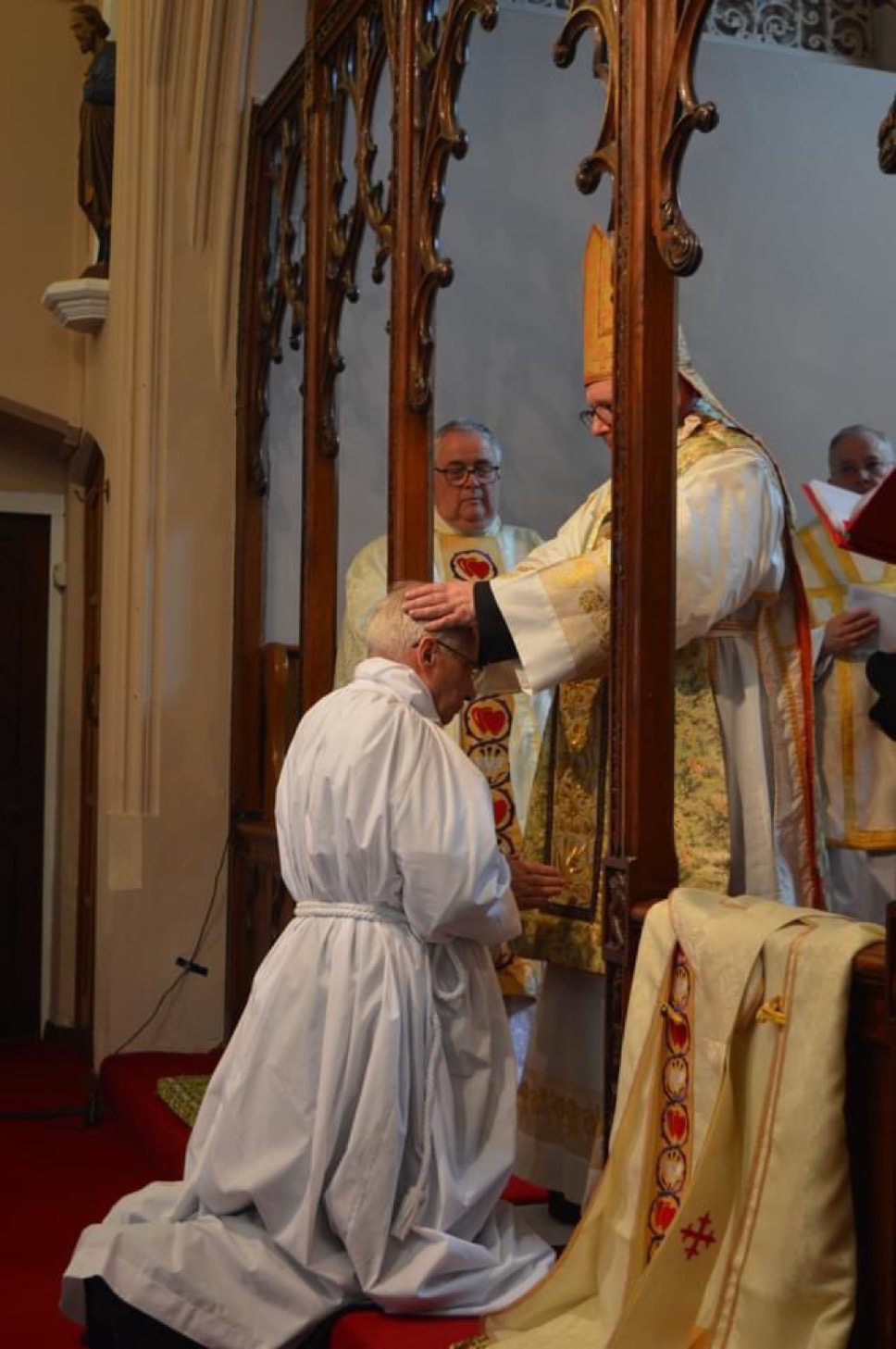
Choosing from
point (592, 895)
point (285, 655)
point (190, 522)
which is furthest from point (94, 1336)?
point (190, 522)

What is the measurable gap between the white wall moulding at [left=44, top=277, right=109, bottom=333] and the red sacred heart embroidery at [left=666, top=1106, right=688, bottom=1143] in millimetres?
5662

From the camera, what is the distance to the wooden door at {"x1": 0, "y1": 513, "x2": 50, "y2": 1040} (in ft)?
30.7

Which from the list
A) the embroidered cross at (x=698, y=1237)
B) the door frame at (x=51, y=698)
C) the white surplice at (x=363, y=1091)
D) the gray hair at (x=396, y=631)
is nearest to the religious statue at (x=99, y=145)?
the door frame at (x=51, y=698)

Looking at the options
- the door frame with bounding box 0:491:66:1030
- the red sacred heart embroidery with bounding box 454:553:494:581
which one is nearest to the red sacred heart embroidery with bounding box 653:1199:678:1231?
the red sacred heart embroidery with bounding box 454:553:494:581

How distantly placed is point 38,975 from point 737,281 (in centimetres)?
505

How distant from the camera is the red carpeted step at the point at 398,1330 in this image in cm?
337

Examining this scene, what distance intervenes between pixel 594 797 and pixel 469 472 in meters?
2.08

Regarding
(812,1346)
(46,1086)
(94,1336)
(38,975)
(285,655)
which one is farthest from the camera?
(38,975)

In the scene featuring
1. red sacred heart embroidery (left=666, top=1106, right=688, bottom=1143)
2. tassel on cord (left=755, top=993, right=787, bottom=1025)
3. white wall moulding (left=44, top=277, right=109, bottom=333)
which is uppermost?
white wall moulding (left=44, top=277, right=109, bottom=333)

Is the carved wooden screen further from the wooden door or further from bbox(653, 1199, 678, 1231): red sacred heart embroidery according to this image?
the wooden door

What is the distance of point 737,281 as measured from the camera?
7.06 m

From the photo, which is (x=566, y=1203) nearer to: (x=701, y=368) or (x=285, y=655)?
(x=285, y=655)

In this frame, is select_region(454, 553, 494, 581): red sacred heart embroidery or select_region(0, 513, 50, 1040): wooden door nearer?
select_region(454, 553, 494, 581): red sacred heart embroidery

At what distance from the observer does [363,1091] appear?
12.0 feet
